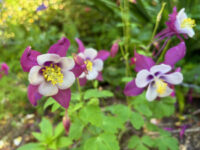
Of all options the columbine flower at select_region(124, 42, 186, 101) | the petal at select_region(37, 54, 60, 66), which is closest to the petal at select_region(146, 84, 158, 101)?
the columbine flower at select_region(124, 42, 186, 101)

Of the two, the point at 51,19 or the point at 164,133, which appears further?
the point at 51,19

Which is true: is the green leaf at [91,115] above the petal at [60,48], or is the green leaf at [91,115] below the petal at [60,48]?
below

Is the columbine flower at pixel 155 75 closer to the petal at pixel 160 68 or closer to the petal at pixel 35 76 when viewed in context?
the petal at pixel 160 68

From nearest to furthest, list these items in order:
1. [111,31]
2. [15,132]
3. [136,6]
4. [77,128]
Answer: [77,128], [136,6], [15,132], [111,31]

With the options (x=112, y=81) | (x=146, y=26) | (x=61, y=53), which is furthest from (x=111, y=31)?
(x=61, y=53)

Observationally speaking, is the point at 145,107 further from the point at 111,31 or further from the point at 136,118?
the point at 111,31

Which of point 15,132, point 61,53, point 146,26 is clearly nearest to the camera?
point 61,53

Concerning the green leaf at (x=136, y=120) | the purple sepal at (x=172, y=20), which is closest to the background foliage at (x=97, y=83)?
the green leaf at (x=136, y=120)
